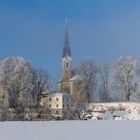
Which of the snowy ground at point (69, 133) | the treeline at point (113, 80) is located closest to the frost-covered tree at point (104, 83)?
the treeline at point (113, 80)

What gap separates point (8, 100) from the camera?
4866cm

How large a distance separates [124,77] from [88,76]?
5630mm

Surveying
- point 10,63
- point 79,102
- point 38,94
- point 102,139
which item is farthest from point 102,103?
point 102,139

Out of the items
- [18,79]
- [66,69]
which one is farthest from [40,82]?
[66,69]

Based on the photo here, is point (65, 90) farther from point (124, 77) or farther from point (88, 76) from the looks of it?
point (124, 77)

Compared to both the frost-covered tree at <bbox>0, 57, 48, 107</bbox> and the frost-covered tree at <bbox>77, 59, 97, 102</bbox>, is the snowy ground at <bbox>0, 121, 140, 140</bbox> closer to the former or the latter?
the frost-covered tree at <bbox>0, 57, 48, 107</bbox>

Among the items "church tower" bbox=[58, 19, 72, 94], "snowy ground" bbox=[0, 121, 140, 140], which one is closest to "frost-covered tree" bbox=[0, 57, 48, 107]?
"church tower" bbox=[58, 19, 72, 94]

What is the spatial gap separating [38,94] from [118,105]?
967 cm

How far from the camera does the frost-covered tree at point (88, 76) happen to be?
55.0 meters

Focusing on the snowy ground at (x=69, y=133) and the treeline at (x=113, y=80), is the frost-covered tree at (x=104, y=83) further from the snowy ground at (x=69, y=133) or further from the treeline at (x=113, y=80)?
the snowy ground at (x=69, y=133)

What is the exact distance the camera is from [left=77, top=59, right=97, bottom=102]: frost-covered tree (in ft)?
180

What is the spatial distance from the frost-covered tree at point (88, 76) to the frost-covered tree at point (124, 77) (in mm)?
3195

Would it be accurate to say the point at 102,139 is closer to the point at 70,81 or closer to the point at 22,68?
the point at 22,68

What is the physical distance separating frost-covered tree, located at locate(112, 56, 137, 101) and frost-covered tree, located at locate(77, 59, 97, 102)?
3195 mm
